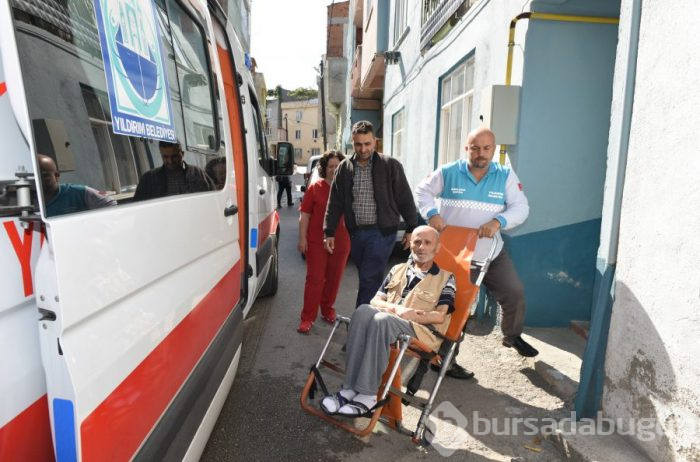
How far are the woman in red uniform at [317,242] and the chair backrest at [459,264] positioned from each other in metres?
1.41

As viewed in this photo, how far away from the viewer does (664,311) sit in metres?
2.29

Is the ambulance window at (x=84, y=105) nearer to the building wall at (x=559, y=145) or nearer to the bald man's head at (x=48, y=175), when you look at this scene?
the bald man's head at (x=48, y=175)

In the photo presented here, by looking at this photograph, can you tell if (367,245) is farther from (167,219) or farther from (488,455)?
(167,219)

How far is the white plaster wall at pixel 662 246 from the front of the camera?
7.02 ft

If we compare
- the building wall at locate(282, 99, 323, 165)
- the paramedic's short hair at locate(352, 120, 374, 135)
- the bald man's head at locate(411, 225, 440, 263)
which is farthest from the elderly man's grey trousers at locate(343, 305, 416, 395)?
the building wall at locate(282, 99, 323, 165)

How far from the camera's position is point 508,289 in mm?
3488

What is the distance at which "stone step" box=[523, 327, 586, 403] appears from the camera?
3422 mm

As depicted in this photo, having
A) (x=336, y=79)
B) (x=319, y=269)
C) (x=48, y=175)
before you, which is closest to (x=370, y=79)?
(x=319, y=269)

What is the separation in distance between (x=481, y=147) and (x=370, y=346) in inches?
63.7

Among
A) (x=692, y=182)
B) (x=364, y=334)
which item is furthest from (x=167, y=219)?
(x=692, y=182)

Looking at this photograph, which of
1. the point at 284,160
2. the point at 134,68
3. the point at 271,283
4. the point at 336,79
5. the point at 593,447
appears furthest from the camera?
the point at 336,79

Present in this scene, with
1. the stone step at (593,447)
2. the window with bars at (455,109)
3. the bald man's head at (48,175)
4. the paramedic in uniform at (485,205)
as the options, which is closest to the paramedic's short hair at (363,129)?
the paramedic in uniform at (485,205)

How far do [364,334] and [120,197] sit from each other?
1.73 m

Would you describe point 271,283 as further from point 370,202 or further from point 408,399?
point 408,399
